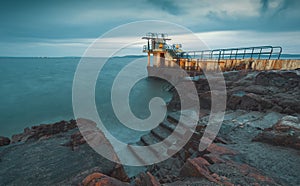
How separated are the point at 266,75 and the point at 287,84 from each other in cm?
91

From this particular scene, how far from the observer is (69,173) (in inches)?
114

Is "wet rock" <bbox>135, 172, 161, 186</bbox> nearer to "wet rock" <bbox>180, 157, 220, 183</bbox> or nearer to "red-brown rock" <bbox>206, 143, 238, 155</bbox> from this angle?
"wet rock" <bbox>180, 157, 220, 183</bbox>

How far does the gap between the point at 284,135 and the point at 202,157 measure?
79.2 inches

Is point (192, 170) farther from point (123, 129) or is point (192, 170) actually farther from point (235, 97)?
point (123, 129)

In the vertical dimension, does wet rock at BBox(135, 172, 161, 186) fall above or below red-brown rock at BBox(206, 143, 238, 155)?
above

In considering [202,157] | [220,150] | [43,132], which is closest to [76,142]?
[43,132]

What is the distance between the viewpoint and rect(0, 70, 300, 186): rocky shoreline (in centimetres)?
226

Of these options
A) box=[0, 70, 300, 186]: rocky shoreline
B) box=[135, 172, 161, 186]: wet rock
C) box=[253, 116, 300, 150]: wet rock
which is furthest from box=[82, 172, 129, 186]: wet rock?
box=[253, 116, 300, 150]: wet rock

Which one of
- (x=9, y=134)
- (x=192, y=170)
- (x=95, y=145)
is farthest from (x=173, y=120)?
(x=9, y=134)

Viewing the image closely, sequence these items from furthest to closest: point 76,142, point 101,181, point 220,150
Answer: point 76,142 < point 220,150 < point 101,181

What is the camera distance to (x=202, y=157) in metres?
2.84

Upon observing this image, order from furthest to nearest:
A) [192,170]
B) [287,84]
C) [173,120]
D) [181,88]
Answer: [181,88]
[287,84]
[173,120]
[192,170]

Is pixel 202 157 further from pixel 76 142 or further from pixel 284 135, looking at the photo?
pixel 76 142

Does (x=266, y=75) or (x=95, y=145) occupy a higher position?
(x=266, y=75)
